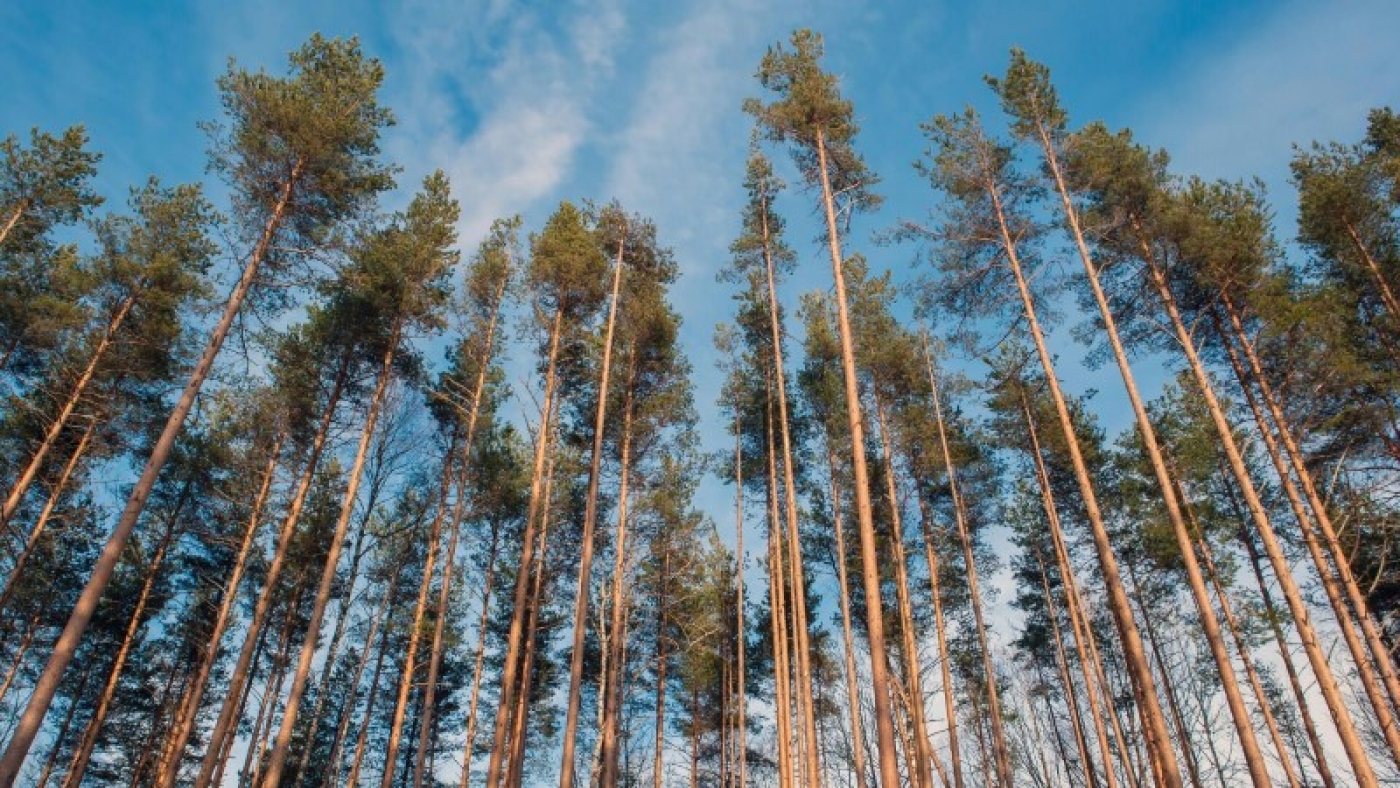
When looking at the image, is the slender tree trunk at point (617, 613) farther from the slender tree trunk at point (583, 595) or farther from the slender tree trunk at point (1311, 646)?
the slender tree trunk at point (1311, 646)

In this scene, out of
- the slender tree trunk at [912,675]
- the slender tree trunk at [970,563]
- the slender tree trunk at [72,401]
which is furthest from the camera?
the slender tree trunk at [970,563]

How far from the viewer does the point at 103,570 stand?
8.05 meters

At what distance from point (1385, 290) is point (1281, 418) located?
13.6 feet

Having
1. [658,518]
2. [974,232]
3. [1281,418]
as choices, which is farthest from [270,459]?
[1281,418]

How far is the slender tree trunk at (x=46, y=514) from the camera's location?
12641 millimetres

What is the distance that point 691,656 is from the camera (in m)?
19.2

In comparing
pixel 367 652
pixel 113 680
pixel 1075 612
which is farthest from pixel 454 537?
pixel 1075 612

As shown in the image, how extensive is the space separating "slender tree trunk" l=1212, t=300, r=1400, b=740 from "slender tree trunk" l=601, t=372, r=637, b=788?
1148 centimetres

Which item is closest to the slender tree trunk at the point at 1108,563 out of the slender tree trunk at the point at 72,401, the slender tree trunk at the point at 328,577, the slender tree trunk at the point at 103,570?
the slender tree trunk at the point at 328,577

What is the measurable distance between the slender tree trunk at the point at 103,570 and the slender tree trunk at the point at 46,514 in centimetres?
499

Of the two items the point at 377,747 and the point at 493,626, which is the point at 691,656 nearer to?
the point at 493,626

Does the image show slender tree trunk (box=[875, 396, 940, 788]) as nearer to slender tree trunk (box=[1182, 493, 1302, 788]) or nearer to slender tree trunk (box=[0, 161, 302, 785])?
slender tree trunk (box=[1182, 493, 1302, 788])

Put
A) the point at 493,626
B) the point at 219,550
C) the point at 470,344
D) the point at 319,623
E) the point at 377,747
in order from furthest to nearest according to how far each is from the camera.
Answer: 1. the point at 377,747
2. the point at 493,626
3. the point at 219,550
4. the point at 470,344
5. the point at 319,623

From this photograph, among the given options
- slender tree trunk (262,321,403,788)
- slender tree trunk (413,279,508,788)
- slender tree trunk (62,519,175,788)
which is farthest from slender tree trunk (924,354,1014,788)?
slender tree trunk (62,519,175,788)
